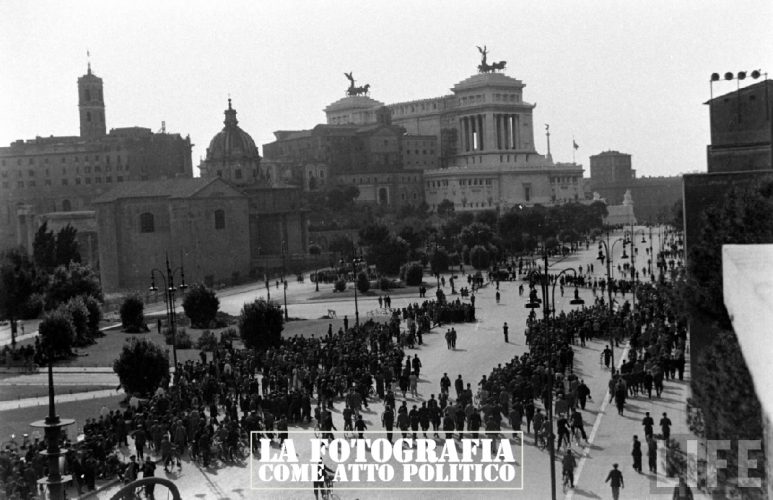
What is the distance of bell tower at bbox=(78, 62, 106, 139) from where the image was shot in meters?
115

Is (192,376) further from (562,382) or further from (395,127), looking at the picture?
(395,127)

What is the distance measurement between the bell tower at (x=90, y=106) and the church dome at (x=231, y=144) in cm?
2900

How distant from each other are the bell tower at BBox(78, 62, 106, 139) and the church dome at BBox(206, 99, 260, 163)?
29.0 meters

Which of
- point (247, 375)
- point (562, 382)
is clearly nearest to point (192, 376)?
point (247, 375)

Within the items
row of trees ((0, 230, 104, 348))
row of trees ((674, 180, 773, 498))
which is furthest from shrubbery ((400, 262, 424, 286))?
row of trees ((674, 180, 773, 498))

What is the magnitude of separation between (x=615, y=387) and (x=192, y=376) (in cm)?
1213

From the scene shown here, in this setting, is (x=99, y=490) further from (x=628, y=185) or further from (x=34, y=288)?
(x=628, y=185)

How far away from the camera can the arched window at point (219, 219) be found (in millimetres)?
77062

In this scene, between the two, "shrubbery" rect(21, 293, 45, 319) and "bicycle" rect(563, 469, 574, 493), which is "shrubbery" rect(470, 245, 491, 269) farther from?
"bicycle" rect(563, 469, 574, 493)

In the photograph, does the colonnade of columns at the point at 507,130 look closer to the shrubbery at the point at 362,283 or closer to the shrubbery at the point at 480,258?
the shrubbery at the point at 480,258

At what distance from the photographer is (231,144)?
91312mm

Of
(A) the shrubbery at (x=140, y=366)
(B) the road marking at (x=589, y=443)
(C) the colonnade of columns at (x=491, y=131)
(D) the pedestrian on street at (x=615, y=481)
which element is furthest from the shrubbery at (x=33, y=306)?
(C) the colonnade of columns at (x=491, y=131)

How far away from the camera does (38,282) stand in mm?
49844

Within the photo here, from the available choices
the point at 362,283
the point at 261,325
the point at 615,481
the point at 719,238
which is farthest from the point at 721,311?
the point at 362,283
